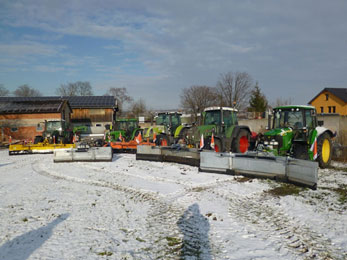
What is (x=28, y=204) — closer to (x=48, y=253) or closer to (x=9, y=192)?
(x=9, y=192)

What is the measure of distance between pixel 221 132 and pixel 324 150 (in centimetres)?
339

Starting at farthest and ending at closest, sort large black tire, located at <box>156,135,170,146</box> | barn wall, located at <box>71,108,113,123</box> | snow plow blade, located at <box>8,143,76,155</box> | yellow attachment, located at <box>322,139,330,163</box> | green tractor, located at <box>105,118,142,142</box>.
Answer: barn wall, located at <box>71,108,113,123</box>
green tractor, located at <box>105,118,142,142</box>
snow plow blade, located at <box>8,143,76,155</box>
large black tire, located at <box>156,135,170,146</box>
yellow attachment, located at <box>322,139,330,163</box>

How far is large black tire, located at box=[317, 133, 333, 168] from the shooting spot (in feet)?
28.3

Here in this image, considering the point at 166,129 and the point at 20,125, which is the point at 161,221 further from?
the point at 20,125

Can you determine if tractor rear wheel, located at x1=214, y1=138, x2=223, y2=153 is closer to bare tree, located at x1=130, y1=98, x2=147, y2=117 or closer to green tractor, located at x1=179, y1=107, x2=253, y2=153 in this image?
green tractor, located at x1=179, y1=107, x2=253, y2=153

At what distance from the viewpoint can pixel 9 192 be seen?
621cm

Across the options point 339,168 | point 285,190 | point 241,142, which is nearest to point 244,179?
point 285,190

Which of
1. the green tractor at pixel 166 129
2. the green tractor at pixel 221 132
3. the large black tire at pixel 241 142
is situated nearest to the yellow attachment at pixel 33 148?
the green tractor at pixel 166 129

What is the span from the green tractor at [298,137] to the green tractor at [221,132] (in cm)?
128

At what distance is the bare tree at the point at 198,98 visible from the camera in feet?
Result: 130

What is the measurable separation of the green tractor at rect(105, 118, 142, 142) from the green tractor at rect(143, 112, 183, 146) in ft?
3.34

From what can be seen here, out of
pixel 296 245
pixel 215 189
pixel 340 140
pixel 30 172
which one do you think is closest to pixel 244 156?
pixel 215 189

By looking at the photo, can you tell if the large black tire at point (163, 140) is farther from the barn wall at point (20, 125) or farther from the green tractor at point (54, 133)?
the barn wall at point (20, 125)

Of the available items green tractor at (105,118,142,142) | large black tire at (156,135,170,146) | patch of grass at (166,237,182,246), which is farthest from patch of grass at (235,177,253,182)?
green tractor at (105,118,142,142)
